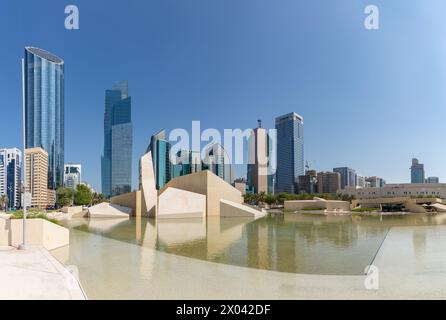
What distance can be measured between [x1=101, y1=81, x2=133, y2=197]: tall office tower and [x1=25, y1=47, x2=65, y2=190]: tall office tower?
22.5 meters

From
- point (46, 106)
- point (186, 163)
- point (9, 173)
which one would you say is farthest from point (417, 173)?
point (9, 173)

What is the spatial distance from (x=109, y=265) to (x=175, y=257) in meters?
2.10

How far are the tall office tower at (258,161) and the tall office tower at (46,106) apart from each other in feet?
237

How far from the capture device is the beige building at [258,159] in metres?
112

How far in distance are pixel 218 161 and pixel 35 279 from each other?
3842 inches

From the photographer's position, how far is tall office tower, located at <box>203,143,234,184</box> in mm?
98369

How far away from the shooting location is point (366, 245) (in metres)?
12.6

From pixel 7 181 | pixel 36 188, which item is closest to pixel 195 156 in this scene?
pixel 36 188

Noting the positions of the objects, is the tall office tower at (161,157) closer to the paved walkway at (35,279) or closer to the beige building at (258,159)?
the beige building at (258,159)

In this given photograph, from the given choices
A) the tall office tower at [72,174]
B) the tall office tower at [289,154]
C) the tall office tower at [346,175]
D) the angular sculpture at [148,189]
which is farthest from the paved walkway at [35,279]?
the tall office tower at [346,175]

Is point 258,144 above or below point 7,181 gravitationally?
above

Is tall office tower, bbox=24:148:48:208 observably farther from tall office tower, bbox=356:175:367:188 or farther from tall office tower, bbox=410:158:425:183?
tall office tower, bbox=410:158:425:183
